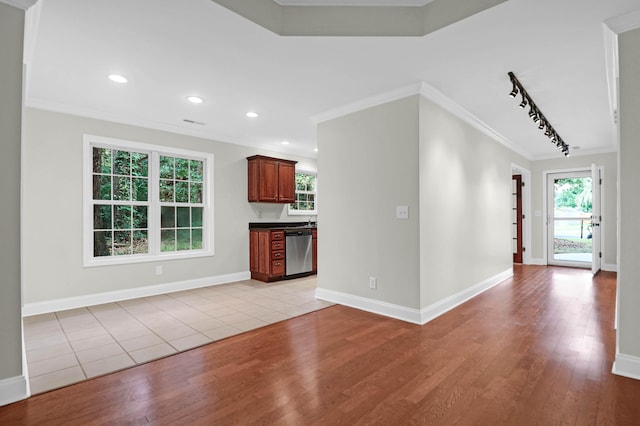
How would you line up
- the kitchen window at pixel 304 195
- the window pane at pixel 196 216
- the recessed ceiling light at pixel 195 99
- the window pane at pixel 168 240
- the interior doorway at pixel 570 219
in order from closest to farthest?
the recessed ceiling light at pixel 195 99, the window pane at pixel 168 240, the window pane at pixel 196 216, the kitchen window at pixel 304 195, the interior doorway at pixel 570 219

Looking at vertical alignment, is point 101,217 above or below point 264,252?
above

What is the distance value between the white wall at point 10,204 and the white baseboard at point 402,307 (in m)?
2.89

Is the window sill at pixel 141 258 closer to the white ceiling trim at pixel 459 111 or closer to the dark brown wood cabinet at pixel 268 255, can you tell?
the dark brown wood cabinet at pixel 268 255

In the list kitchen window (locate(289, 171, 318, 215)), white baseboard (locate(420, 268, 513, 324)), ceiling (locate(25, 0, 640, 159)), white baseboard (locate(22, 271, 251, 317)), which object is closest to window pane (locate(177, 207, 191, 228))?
white baseboard (locate(22, 271, 251, 317))

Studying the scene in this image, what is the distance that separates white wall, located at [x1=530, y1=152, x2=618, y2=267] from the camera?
6465 millimetres

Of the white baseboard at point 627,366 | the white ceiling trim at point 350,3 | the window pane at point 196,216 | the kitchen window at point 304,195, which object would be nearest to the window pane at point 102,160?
the window pane at point 196,216

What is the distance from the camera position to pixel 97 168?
4.31 m

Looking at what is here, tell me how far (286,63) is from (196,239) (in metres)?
3.40

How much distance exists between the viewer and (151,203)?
474 cm

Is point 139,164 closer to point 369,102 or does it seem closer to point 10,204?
point 10,204

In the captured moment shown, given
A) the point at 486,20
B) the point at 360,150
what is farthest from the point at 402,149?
the point at 486,20

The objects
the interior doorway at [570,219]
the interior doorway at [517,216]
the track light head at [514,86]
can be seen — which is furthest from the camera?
the interior doorway at [517,216]

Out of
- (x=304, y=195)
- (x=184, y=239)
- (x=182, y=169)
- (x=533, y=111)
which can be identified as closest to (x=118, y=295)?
(x=184, y=239)

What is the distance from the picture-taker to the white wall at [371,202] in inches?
134
